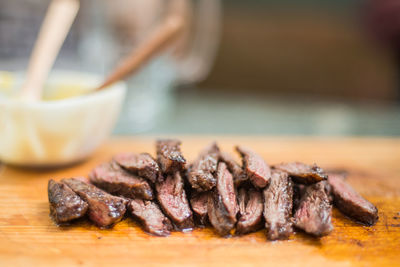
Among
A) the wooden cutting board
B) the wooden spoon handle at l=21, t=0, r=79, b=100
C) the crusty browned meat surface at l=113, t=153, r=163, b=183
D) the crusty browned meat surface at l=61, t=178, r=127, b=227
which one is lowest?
the wooden cutting board

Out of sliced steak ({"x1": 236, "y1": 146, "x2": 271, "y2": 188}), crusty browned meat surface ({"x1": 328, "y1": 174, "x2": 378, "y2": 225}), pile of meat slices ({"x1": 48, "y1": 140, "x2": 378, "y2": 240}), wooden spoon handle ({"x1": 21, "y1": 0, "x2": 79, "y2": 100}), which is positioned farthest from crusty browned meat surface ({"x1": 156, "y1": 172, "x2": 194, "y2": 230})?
wooden spoon handle ({"x1": 21, "y1": 0, "x2": 79, "y2": 100})

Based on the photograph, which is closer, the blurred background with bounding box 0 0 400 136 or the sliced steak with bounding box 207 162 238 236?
the sliced steak with bounding box 207 162 238 236

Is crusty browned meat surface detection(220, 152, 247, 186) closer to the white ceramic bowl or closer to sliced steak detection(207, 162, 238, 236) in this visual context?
sliced steak detection(207, 162, 238, 236)

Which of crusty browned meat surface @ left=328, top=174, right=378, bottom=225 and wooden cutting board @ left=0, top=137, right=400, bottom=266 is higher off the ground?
crusty browned meat surface @ left=328, top=174, right=378, bottom=225

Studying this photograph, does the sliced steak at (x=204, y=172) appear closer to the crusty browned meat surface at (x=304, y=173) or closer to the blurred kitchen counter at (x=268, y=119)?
the crusty browned meat surface at (x=304, y=173)

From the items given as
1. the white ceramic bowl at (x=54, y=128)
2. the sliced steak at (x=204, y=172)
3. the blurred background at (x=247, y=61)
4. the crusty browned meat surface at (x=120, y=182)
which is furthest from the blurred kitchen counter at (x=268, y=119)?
the sliced steak at (x=204, y=172)

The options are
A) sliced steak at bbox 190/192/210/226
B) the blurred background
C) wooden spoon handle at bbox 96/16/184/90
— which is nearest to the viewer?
sliced steak at bbox 190/192/210/226

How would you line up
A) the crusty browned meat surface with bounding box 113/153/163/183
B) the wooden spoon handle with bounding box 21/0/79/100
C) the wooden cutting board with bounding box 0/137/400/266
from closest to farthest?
1. the wooden cutting board with bounding box 0/137/400/266
2. the crusty browned meat surface with bounding box 113/153/163/183
3. the wooden spoon handle with bounding box 21/0/79/100
